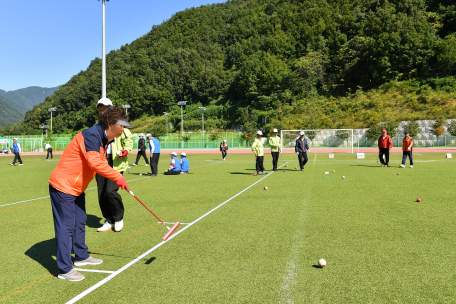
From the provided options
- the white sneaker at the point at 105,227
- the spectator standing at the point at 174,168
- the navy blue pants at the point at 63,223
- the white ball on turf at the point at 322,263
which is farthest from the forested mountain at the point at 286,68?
the navy blue pants at the point at 63,223

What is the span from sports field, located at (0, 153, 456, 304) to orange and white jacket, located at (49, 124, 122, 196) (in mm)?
1121

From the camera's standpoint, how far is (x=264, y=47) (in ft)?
352

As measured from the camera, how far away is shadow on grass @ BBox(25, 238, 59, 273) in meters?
4.34

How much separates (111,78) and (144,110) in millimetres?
28306

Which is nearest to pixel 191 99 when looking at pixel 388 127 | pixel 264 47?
pixel 264 47

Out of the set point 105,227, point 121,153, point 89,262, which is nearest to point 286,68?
point 121,153

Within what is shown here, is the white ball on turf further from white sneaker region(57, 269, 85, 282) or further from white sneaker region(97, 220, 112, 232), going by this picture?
white sneaker region(97, 220, 112, 232)

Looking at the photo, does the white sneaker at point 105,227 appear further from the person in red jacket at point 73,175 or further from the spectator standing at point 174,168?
the spectator standing at point 174,168

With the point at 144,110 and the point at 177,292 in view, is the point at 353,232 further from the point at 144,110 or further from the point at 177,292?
the point at 144,110

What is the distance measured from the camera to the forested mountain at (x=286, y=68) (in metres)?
60.7

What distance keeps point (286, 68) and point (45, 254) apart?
292ft

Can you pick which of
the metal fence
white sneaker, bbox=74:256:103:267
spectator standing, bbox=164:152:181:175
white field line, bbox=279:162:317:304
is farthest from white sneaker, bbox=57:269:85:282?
the metal fence

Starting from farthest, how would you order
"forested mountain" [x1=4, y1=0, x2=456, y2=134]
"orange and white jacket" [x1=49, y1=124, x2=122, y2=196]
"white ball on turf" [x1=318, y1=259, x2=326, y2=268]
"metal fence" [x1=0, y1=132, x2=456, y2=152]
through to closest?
"forested mountain" [x1=4, y1=0, x2=456, y2=134], "metal fence" [x1=0, y1=132, x2=456, y2=152], "white ball on turf" [x1=318, y1=259, x2=326, y2=268], "orange and white jacket" [x1=49, y1=124, x2=122, y2=196]

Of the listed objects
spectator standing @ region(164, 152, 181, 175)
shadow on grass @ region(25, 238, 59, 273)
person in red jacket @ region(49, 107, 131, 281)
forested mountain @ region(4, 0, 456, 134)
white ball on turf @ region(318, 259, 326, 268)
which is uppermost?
forested mountain @ region(4, 0, 456, 134)
